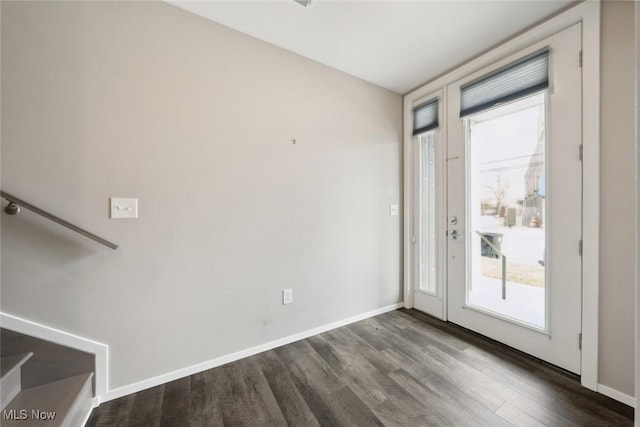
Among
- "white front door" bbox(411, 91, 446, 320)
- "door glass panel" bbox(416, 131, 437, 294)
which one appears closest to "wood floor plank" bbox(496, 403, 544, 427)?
"white front door" bbox(411, 91, 446, 320)

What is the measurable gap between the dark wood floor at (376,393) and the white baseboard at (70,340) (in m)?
0.15

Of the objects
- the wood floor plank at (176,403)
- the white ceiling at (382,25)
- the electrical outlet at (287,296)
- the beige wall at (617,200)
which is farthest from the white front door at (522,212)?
the wood floor plank at (176,403)

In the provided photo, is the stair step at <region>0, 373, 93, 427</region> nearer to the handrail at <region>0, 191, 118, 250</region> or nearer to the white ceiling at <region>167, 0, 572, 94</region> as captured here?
the handrail at <region>0, 191, 118, 250</region>

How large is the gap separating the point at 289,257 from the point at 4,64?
2.04 metres

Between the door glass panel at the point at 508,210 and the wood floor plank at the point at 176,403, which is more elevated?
the door glass panel at the point at 508,210

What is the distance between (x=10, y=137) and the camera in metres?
1.26

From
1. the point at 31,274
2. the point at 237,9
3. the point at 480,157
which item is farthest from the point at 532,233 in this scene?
the point at 31,274

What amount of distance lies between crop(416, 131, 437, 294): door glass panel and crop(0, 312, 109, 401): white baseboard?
2.84 meters

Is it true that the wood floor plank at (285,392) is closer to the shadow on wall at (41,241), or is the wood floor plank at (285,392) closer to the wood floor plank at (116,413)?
the wood floor plank at (116,413)

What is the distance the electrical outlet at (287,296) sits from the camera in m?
2.09

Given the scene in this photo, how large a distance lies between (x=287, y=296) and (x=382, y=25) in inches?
93.9

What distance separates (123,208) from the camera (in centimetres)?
151

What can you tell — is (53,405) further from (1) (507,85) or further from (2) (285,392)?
(1) (507,85)

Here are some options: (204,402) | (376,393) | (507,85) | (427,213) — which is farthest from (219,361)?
(507,85)
